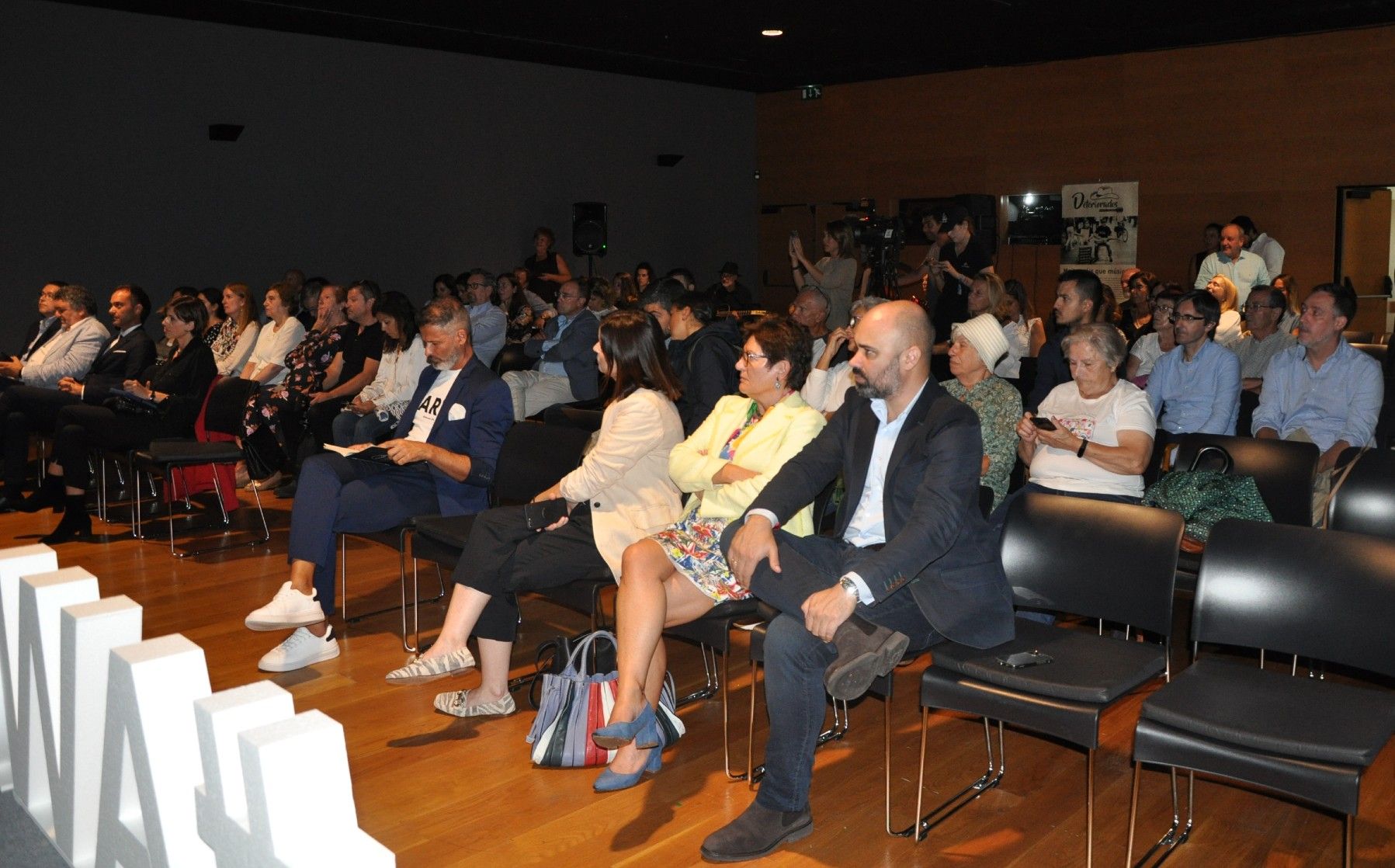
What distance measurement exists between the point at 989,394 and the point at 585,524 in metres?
1.61

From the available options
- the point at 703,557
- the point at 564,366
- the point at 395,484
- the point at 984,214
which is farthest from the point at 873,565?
the point at 984,214

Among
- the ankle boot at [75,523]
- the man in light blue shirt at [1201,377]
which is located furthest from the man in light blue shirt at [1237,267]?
the ankle boot at [75,523]

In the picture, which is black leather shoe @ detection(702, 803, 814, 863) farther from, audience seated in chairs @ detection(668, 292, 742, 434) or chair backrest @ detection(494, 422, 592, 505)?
audience seated in chairs @ detection(668, 292, 742, 434)

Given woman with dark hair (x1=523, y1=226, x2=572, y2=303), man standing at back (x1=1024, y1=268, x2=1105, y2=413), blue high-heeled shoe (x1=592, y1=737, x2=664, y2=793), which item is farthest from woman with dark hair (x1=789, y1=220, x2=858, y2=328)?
blue high-heeled shoe (x1=592, y1=737, x2=664, y2=793)

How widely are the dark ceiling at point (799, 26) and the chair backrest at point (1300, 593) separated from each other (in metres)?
7.45

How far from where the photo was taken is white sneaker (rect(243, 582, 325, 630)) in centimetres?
431

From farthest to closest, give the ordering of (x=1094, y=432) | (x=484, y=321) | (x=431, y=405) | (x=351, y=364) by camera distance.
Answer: (x=484, y=321) < (x=351, y=364) < (x=431, y=405) < (x=1094, y=432)

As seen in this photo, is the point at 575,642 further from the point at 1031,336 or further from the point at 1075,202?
the point at 1075,202

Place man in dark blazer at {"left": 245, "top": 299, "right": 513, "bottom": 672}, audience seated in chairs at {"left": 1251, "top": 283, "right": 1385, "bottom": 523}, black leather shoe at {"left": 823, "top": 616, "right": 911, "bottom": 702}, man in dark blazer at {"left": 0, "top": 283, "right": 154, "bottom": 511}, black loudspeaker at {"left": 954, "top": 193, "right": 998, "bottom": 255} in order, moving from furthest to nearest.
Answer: black loudspeaker at {"left": 954, "top": 193, "right": 998, "bottom": 255} → man in dark blazer at {"left": 0, "top": 283, "right": 154, "bottom": 511} → audience seated in chairs at {"left": 1251, "top": 283, "right": 1385, "bottom": 523} → man in dark blazer at {"left": 245, "top": 299, "right": 513, "bottom": 672} → black leather shoe at {"left": 823, "top": 616, "right": 911, "bottom": 702}

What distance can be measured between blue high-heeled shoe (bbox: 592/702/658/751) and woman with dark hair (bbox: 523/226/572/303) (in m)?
8.74

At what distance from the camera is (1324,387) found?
4680 millimetres

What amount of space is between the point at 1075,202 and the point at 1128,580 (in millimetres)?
9415

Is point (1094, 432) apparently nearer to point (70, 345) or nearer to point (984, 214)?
point (70, 345)

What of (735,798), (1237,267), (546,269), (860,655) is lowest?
(735,798)
